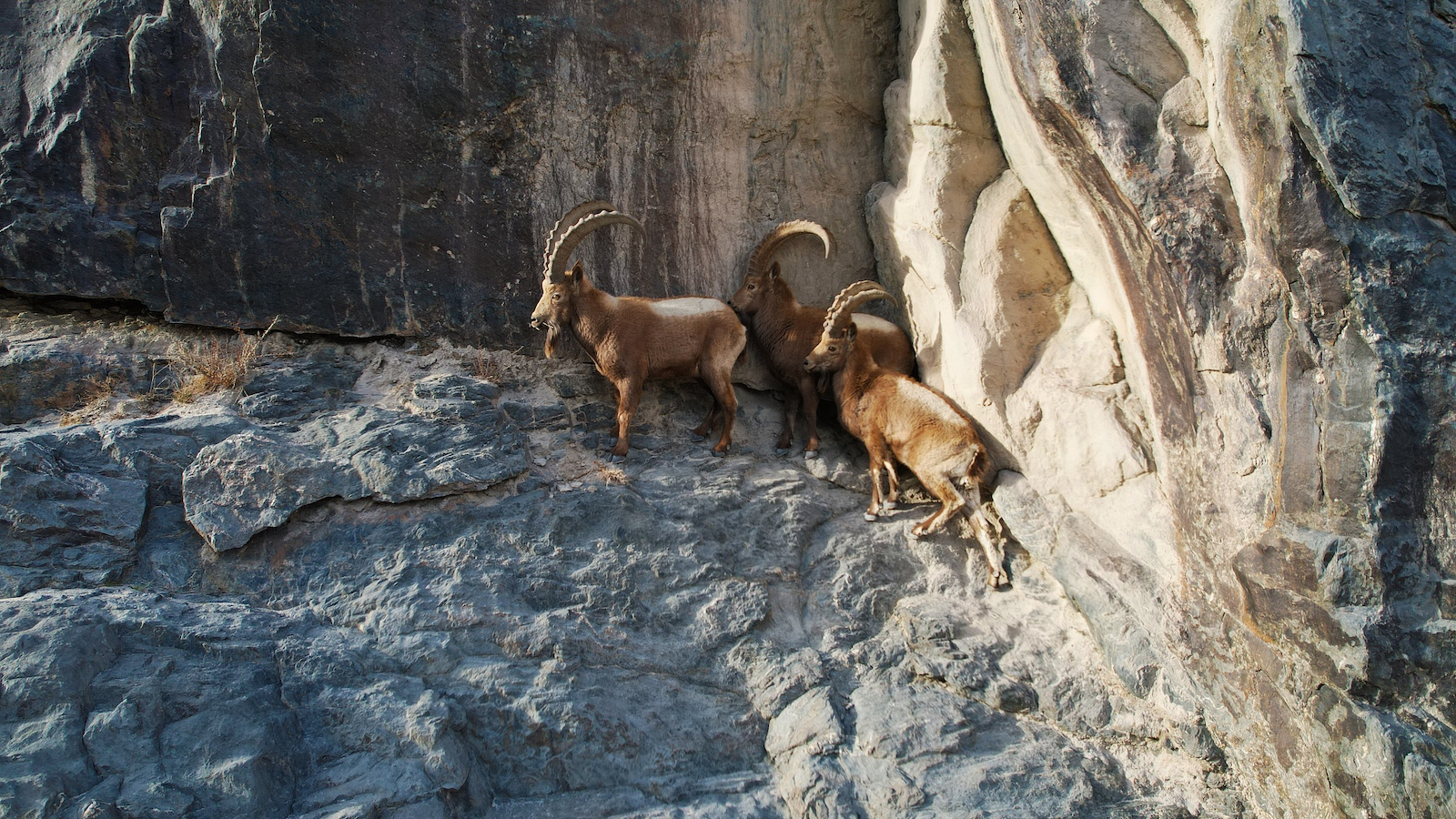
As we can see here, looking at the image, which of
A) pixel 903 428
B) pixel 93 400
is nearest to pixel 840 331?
pixel 903 428

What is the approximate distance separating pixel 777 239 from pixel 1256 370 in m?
4.16

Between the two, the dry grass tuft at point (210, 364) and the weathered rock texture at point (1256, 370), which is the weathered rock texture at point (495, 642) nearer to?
the dry grass tuft at point (210, 364)

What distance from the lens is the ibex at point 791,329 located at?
25.2ft

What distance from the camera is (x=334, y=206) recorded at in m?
7.01

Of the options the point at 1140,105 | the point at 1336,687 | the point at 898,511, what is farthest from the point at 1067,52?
the point at 1336,687

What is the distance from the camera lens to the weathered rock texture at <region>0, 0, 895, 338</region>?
6.76 meters

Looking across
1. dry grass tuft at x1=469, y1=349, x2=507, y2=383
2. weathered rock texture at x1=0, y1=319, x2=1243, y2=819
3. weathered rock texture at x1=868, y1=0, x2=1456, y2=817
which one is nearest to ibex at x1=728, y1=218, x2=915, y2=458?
weathered rock texture at x1=0, y1=319, x2=1243, y2=819

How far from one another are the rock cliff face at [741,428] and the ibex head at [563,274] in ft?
1.56

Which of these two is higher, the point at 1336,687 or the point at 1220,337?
the point at 1220,337

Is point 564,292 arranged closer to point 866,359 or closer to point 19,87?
point 866,359

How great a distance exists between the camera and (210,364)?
6598mm

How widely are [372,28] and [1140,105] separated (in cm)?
568

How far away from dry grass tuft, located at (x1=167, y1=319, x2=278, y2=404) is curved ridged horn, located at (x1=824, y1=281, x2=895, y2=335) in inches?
179

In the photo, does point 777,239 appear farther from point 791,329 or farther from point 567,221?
point 567,221
